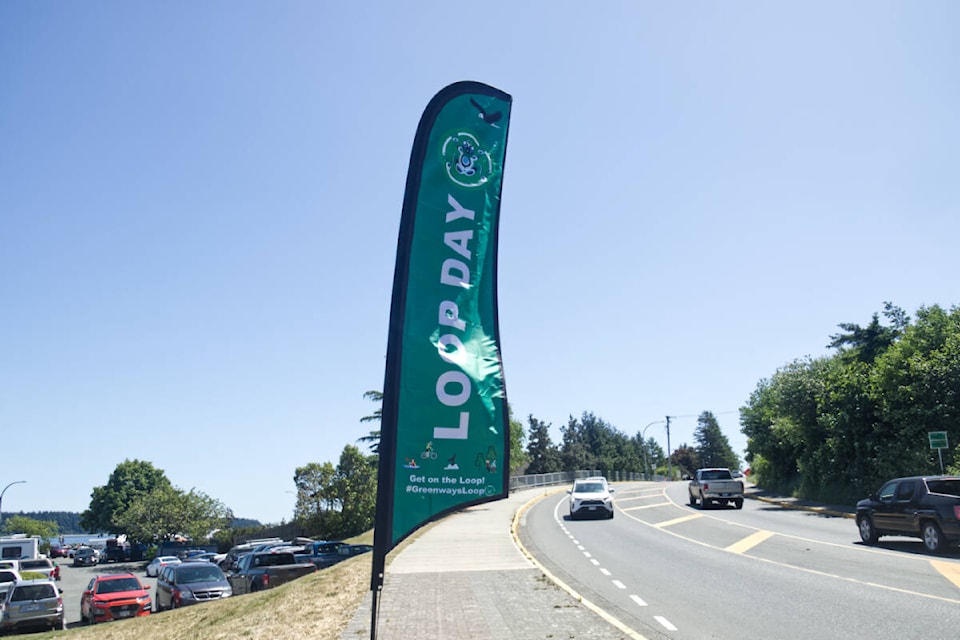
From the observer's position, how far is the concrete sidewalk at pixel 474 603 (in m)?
9.25

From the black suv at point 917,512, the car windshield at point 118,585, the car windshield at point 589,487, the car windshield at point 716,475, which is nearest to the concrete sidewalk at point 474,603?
the black suv at point 917,512

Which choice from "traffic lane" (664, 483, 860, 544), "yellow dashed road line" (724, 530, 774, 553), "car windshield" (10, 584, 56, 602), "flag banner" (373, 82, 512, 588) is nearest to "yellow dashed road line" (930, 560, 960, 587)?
"yellow dashed road line" (724, 530, 774, 553)

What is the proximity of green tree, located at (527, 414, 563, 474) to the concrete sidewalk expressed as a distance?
103905 millimetres

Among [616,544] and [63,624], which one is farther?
[63,624]

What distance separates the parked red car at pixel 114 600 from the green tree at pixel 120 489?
3656 inches

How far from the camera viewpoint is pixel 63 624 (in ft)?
73.5

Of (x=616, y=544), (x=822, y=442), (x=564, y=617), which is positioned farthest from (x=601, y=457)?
(x=564, y=617)

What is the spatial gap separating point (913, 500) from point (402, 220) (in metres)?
16.0

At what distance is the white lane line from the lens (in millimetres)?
9570

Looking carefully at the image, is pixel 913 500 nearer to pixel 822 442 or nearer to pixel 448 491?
pixel 448 491

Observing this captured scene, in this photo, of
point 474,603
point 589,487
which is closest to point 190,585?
point 474,603

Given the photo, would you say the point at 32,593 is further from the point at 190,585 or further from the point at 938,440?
the point at 938,440

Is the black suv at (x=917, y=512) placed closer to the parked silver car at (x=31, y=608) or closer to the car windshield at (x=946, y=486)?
the car windshield at (x=946, y=486)

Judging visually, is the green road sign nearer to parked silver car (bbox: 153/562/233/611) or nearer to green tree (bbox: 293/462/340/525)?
parked silver car (bbox: 153/562/233/611)
